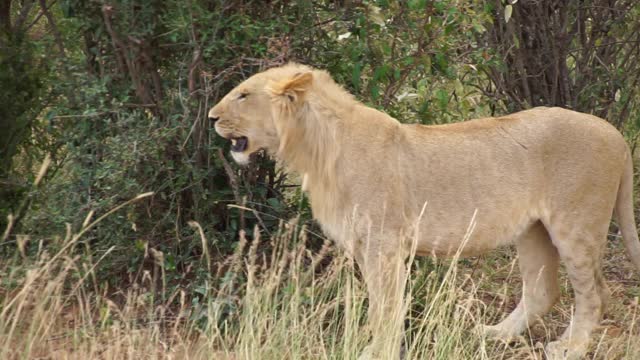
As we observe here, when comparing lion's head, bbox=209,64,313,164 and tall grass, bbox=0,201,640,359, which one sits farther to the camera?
lion's head, bbox=209,64,313,164

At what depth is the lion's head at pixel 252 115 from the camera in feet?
16.4

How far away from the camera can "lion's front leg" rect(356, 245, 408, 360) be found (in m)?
4.28

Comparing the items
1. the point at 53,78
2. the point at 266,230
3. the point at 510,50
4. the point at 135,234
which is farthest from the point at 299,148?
the point at 510,50

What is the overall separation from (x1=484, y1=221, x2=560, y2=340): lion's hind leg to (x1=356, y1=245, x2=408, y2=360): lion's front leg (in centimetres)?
91

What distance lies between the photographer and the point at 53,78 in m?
5.82

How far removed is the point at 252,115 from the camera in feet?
16.5

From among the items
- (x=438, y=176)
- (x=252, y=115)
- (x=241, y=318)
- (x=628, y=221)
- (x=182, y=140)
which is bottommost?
(x=241, y=318)

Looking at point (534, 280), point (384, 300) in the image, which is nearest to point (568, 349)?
point (534, 280)

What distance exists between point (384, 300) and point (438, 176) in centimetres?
78

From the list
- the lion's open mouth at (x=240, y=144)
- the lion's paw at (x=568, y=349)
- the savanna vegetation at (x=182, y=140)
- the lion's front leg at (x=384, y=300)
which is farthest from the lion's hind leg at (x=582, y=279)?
the lion's open mouth at (x=240, y=144)

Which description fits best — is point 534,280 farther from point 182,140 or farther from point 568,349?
point 182,140

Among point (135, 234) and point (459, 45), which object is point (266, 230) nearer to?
point (135, 234)

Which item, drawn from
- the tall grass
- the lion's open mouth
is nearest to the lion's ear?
the lion's open mouth

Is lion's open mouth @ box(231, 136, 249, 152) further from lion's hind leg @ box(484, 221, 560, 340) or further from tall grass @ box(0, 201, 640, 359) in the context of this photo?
lion's hind leg @ box(484, 221, 560, 340)
